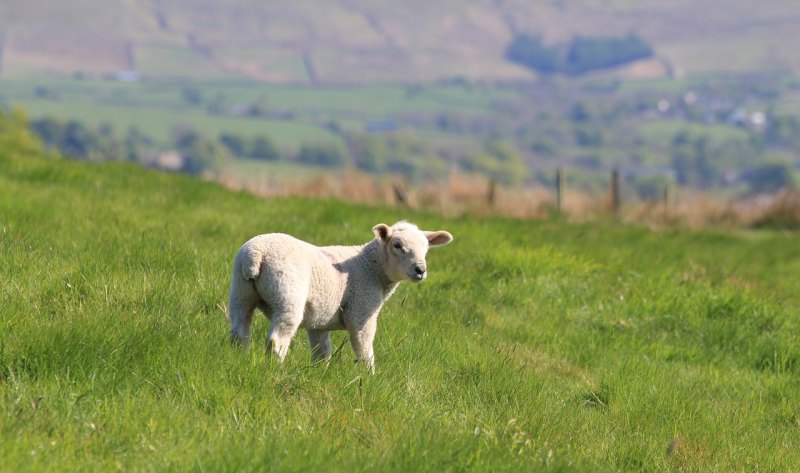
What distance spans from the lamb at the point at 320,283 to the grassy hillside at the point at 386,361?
0.65 ft

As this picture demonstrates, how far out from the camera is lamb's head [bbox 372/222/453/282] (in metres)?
6.55

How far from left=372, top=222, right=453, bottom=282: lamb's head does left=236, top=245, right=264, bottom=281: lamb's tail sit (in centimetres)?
92

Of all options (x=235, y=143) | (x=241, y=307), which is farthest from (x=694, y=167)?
(x=241, y=307)

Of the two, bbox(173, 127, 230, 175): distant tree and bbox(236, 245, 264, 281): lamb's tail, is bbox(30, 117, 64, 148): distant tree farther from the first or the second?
bbox(236, 245, 264, 281): lamb's tail

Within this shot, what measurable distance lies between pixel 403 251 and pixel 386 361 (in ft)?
2.97

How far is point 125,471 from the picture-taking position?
4480mm

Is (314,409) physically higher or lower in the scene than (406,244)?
lower

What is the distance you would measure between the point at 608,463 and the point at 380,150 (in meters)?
175

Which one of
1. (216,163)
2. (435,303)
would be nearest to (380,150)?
(216,163)

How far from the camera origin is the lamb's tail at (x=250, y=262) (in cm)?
591

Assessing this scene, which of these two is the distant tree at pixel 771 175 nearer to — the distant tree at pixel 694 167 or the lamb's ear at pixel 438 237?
the distant tree at pixel 694 167

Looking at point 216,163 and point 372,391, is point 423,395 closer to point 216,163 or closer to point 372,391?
point 372,391

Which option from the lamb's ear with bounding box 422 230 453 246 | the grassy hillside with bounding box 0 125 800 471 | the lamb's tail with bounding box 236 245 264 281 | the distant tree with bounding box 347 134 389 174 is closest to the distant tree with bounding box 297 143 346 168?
the distant tree with bounding box 347 134 389 174

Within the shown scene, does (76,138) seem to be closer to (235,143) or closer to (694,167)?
(235,143)
